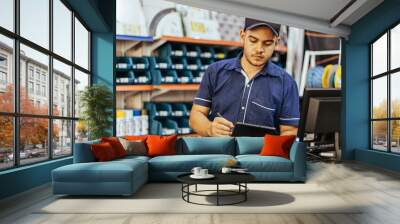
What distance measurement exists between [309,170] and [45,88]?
174 inches

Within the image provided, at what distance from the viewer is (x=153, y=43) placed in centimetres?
1002

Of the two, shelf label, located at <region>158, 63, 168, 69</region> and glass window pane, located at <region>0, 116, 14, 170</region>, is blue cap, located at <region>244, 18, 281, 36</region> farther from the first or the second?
glass window pane, located at <region>0, 116, 14, 170</region>

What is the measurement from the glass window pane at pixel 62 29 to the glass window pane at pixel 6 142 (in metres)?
1.81

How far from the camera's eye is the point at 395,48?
7.46 metres

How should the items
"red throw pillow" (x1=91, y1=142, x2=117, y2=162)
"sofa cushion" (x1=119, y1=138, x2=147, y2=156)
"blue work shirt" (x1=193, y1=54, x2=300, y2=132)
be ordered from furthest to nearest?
1. "blue work shirt" (x1=193, y1=54, x2=300, y2=132)
2. "sofa cushion" (x1=119, y1=138, x2=147, y2=156)
3. "red throw pillow" (x1=91, y1=142, x2=117, y2=162)

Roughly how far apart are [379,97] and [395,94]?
32.6 inches

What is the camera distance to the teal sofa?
4402 millimetres

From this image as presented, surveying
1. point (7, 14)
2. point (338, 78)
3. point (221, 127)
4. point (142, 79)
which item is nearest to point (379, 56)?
point (338, 78)

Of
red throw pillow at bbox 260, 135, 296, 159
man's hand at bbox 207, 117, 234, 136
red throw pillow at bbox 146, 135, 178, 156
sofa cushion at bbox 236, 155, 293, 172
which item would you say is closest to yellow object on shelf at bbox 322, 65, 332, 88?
man's hand at bbox 207, 117, 234, 136

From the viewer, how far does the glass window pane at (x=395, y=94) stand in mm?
7312

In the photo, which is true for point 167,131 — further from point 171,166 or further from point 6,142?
point 6,142

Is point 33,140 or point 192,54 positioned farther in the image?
point 192,54

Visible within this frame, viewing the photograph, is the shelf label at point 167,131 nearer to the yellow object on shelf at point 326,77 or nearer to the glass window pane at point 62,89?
the glass window pane at point 62,89

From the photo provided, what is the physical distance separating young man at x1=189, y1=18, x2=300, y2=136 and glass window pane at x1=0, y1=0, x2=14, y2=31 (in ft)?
14.7
